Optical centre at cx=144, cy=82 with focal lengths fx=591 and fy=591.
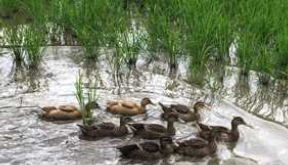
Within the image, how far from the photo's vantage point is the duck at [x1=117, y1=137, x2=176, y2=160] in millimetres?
6262

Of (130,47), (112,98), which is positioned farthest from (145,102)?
(130,47)

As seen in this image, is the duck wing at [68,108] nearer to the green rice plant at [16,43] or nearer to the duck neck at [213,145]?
the duck neck at [213,145]

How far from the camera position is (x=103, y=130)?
673 cm

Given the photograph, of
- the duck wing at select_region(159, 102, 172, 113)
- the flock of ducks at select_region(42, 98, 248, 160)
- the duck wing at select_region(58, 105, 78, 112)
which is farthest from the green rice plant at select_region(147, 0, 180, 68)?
the duck wing at select_region(58, 105, 78, 112)

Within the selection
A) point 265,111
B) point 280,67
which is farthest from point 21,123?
point 280,67

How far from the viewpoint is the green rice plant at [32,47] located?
8.52 m

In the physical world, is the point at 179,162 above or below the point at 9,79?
below

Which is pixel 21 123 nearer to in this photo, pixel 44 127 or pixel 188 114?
pixel 44 127

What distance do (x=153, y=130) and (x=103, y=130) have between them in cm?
58

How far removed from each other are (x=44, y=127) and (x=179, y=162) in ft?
5.69

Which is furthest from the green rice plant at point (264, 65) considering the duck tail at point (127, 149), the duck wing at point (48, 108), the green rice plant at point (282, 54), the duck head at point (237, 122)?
the duck wing at point (48, 108)

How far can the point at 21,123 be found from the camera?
23.2 ft

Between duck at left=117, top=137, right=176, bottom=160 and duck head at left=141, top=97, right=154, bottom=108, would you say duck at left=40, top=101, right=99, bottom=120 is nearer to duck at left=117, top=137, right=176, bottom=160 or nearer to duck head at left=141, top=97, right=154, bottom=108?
duck head at left=141, top=97, right=154, bottom=108

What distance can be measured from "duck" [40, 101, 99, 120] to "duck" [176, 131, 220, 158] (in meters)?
1.33
